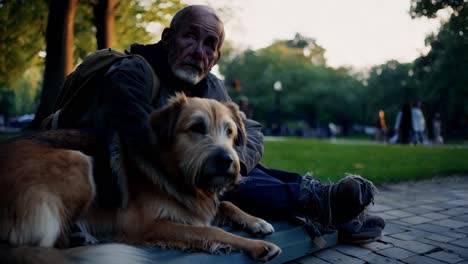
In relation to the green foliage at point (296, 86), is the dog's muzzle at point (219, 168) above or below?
below

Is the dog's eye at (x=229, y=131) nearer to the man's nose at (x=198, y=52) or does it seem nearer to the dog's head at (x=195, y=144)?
the dog's head at (x=195, y=144)

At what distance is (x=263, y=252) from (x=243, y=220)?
0.52m

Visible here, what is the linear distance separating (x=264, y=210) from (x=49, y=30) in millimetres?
9916

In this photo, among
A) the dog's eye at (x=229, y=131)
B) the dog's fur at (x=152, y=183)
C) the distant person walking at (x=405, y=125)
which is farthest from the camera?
the distant person walking at (x=405, y=125)

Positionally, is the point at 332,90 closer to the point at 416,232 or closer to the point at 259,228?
the point at 416,232

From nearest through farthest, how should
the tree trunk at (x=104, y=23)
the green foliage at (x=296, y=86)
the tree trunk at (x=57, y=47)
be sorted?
1. the tree trunk at (x=57, y=47)
2. the tree trunk at (x=104, y=23)
3. the green foliage at (x=296, y=86)

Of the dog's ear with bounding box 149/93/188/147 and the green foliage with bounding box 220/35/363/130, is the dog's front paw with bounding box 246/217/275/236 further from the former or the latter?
the green foliage with bounding box 220/35/363/130

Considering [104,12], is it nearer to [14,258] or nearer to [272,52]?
[14,258]

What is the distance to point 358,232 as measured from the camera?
384 centimetres

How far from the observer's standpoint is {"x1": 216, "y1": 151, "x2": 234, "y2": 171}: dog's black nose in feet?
9.82

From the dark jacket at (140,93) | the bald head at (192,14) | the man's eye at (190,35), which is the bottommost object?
the dark jacket at (140,93)

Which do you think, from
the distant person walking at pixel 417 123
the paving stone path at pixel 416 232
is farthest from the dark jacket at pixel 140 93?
the distant person walking at pixel 417 123

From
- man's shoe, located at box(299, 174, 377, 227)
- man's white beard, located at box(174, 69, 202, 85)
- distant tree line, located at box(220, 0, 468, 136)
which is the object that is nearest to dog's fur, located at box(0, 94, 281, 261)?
man's shoe, located at box(299, 174, 377, 227)

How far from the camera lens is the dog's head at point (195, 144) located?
3008mm
